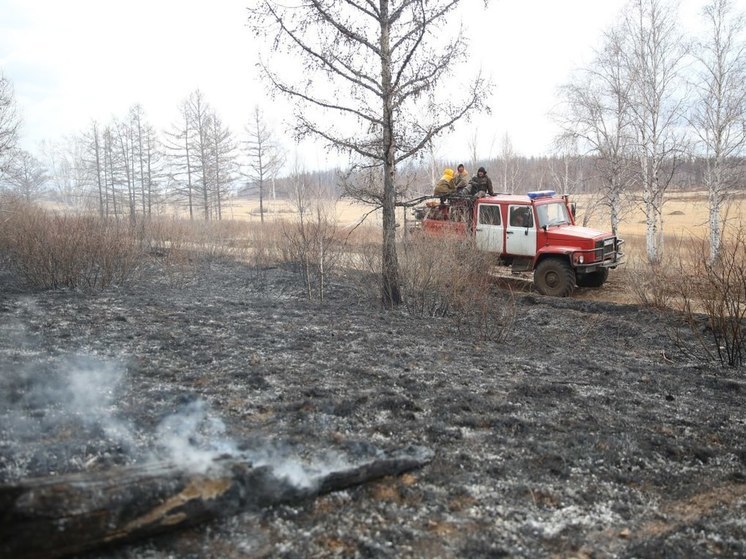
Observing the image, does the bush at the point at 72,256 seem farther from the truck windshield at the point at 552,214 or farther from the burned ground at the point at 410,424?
the truck windshield at the point at 552,214

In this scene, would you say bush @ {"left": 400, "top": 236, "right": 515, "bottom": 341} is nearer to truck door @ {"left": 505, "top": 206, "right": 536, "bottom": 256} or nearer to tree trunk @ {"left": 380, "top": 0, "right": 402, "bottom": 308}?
tree trunk @ {"left": 380, "top": 0, "right": 402, "bottom": 308}

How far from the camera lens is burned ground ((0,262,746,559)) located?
9.96ft

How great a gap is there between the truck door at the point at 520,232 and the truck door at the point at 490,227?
190mm

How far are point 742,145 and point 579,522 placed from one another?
19.4 meters

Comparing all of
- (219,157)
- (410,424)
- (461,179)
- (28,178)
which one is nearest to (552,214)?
(461,179)

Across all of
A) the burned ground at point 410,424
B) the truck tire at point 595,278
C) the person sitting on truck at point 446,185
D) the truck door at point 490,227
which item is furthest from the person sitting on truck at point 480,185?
the burned ground at point 410,424

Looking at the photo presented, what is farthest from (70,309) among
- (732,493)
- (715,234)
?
(715,234)

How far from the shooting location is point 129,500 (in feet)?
8.84

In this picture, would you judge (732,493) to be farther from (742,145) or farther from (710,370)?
(742,145)

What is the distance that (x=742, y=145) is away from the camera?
58.8 ft

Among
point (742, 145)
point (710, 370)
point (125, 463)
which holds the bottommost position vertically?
point (710, 370)

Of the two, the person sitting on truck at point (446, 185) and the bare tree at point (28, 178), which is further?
the bare tree at point (28, 178)

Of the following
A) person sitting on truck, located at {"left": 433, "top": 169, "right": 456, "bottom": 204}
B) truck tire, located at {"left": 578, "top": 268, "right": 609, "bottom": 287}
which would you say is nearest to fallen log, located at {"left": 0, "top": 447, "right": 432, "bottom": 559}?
person sitting on truck, located at {"left": 433, "top": 169, "right": 456, "bottom": 204}

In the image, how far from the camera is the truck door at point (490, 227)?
1288 centimetres
